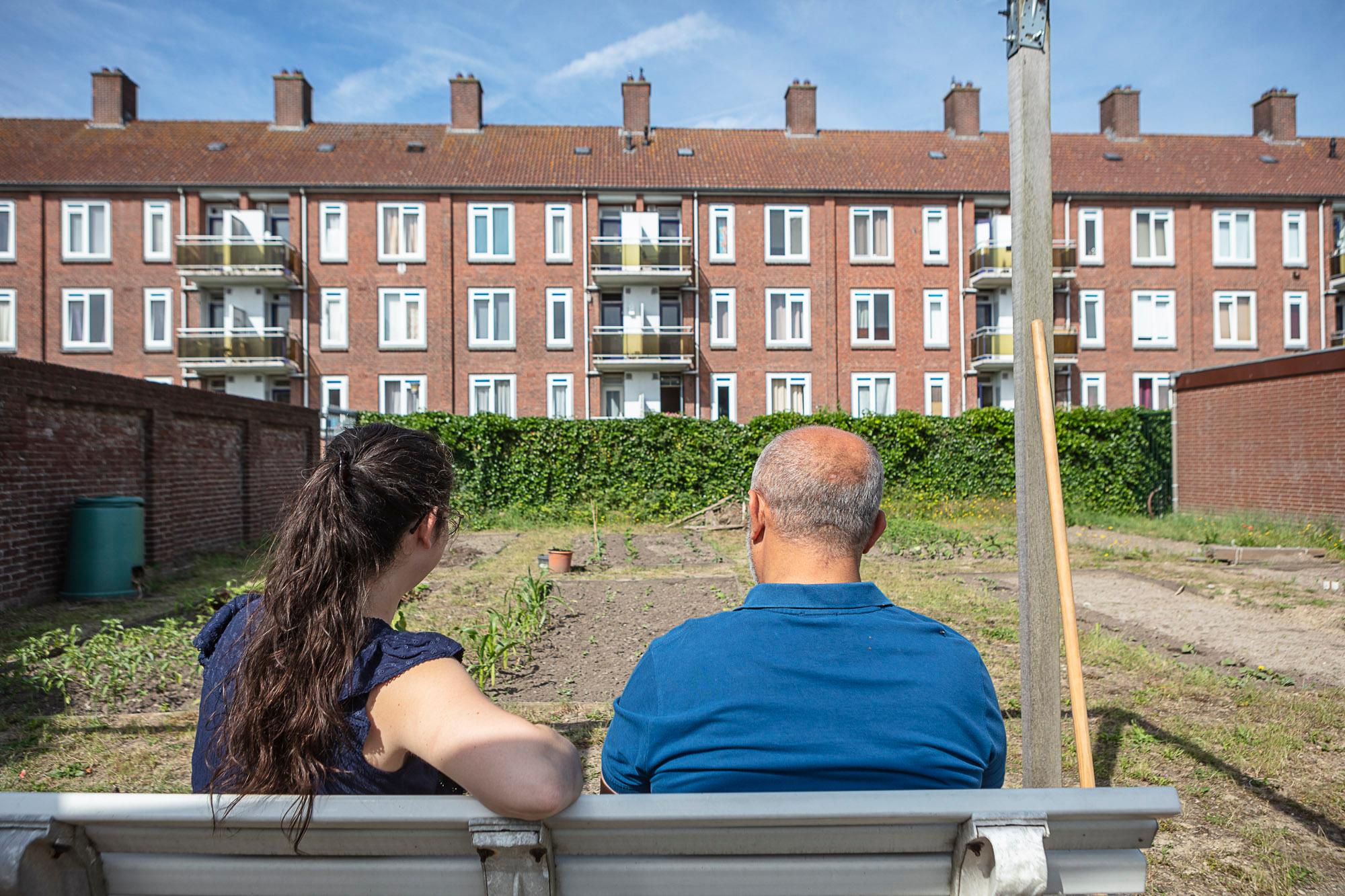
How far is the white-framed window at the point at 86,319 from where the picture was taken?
26.9m

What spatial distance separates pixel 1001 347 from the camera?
2753cm

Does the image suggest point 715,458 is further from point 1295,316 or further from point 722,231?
point 1295,316

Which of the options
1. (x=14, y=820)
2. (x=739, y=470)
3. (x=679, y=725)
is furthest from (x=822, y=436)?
(x=739, y=470)

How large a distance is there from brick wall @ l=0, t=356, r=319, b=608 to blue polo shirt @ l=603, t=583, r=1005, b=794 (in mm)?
5627

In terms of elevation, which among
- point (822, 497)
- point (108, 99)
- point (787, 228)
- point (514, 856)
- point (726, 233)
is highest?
point (108, 99)

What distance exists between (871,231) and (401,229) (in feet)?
55.5

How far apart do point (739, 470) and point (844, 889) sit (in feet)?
60.0

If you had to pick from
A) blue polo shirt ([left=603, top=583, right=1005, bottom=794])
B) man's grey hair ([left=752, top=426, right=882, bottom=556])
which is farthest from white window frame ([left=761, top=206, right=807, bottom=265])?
blue polo shirt ([left=603, top=583, right=1005, bottom=794])

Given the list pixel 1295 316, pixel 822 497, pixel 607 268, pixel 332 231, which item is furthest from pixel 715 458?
pixel 1295 316

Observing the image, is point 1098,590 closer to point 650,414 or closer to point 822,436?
point 822,436

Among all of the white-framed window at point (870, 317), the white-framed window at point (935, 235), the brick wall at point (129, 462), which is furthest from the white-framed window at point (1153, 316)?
the brick wall at point (129, 462)

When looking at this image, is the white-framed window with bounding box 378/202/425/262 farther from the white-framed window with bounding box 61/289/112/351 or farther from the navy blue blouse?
the navy blue blouse

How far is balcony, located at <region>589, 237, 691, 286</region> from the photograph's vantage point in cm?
2734

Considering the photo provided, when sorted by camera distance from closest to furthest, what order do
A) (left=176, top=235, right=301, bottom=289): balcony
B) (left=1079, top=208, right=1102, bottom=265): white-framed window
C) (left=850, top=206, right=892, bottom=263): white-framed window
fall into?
(left=176, top=235, right=301, bottom=289): balcony
(left=850, top=206, right=892, bottom=263): white-framed window
(left=1079, top=208, right=1102, bottom=265): white-framed window
